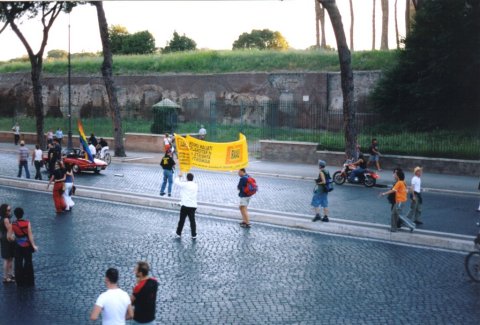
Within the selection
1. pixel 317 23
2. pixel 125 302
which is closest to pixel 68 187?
pixel 125 302

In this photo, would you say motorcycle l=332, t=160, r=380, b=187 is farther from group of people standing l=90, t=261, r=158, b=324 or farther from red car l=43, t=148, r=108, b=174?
group of people standing l=90, t=261, r=158, b=324

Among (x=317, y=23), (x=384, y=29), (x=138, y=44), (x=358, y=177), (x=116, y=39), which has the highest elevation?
(x=116, y=39)

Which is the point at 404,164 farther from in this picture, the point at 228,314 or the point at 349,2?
the point at 349,2

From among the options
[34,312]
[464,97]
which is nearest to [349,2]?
[464,97]

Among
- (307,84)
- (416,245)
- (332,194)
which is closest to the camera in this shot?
(416,245)

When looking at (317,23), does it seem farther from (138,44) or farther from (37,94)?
(37,94)

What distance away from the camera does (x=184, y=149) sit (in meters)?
18.8

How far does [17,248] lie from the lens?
1123 centimetres

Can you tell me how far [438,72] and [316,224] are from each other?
719 inches

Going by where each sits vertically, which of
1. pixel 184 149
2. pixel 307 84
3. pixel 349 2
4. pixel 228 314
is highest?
pixel 349 2

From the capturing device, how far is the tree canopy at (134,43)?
70188mm

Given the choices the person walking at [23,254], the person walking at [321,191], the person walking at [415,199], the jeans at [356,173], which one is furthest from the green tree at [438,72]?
the person walking at [23,254]

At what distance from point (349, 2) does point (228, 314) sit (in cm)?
4593

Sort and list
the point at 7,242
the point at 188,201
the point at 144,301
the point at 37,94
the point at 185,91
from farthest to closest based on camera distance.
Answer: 1. the point at 185,91
2. the point at 37,94
3. the point at 188,201
4. the point at 7,242
5. the point at 144,301
